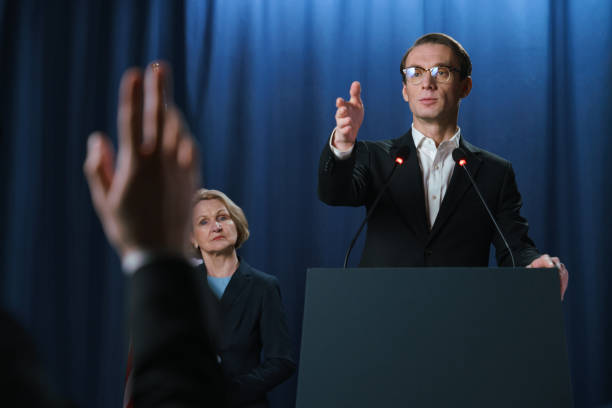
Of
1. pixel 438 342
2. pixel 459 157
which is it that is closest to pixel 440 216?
pixel 459 157

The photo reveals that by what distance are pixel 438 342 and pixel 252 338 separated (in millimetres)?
1398

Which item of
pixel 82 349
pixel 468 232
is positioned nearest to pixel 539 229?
pixel 468 232

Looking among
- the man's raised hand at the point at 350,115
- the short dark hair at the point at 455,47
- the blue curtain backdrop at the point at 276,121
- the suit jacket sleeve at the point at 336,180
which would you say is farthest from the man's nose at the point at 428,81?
the blue curtain backdrop at the point at 276,121

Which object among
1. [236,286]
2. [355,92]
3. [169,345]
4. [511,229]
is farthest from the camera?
[236,286]

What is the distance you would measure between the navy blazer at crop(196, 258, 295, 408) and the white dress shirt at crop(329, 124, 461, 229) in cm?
89

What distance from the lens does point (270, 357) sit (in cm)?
237

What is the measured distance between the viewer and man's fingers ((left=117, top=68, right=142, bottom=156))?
41 centimetres

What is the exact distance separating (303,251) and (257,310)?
68 centimetres

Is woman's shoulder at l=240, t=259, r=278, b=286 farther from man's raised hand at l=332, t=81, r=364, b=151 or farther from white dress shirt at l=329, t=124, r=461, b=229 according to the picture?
man's raised hand at l=332, t=81, r=364, b=151

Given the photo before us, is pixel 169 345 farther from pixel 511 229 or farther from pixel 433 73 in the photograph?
pixel 433 73

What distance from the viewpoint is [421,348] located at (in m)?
1.11

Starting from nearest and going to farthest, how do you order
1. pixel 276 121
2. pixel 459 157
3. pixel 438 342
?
pixel 438 342
pixel 459 157
pixel 276 121

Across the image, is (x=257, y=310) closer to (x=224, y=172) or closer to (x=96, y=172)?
(x=224, y=172)

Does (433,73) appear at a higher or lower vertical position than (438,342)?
higher
